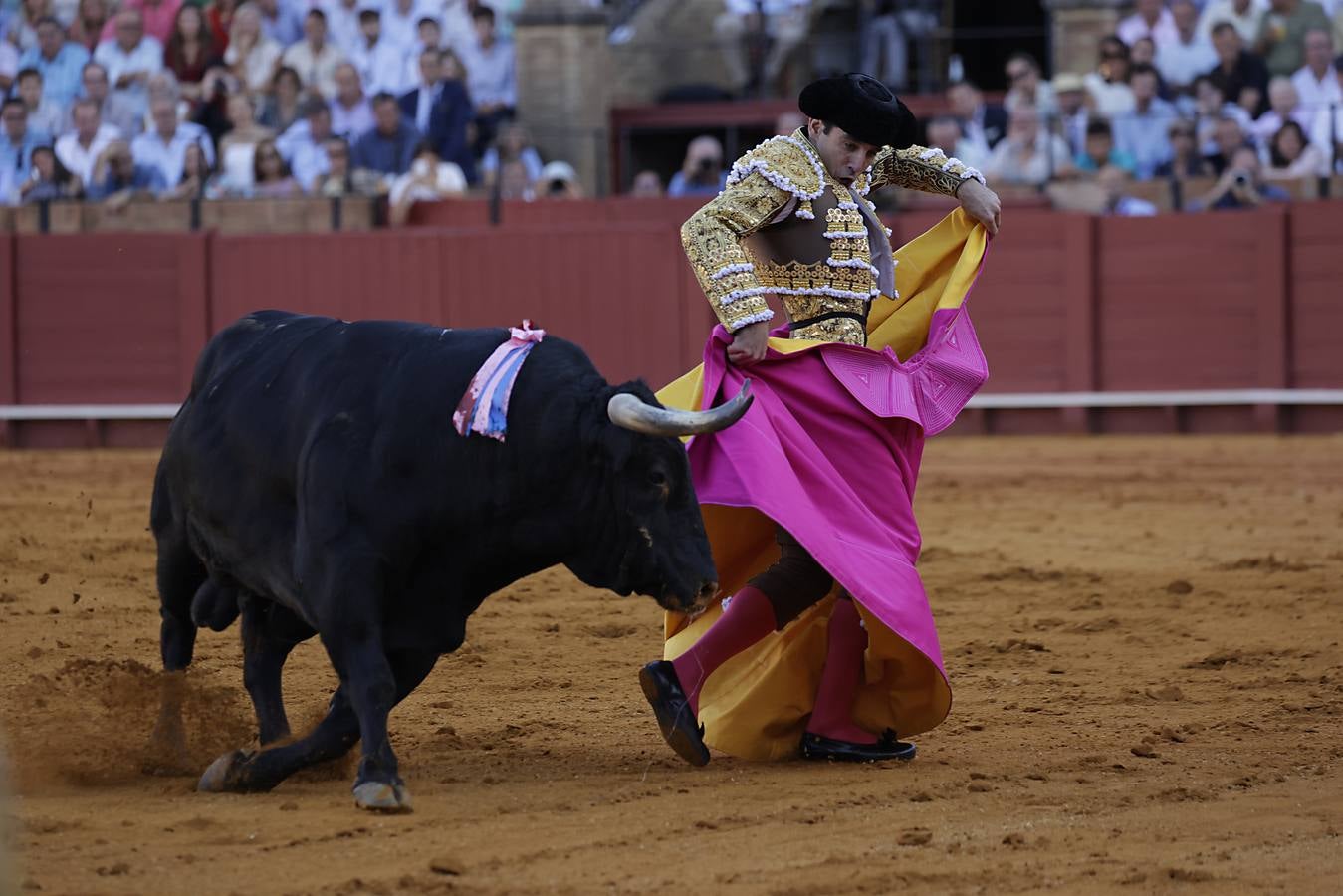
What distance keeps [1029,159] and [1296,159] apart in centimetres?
141

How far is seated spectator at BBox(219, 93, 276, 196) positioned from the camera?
11359mm

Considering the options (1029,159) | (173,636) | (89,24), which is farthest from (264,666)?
(89,24)

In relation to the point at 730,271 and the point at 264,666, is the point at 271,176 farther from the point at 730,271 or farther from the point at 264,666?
the point at 730,271

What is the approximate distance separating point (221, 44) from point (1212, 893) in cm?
1071

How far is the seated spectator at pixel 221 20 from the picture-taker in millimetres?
12289

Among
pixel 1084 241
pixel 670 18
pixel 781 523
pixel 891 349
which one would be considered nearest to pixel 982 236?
pixel 891 349

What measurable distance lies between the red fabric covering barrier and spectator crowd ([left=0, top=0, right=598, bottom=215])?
16.9 inches

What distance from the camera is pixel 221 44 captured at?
12289mm

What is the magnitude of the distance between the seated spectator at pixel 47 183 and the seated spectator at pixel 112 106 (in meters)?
0.51

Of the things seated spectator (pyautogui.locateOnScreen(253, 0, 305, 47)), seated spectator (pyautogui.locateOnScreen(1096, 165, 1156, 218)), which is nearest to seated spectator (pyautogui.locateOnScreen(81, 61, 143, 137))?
seated spectator (pyautogui.locateOnScreen(253, 0, 305, 47))

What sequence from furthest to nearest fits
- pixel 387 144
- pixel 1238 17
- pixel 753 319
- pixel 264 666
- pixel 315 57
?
pixel 315 57 < pixel 387 144 < pixel 1238 17 < pixel 264 666 < pixel 753 319

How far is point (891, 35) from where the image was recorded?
12.7m

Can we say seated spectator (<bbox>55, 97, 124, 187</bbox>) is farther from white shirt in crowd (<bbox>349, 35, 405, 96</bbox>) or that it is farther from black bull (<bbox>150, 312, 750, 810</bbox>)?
black bull (<bbox>150, 312, 750, 810</bbox>)

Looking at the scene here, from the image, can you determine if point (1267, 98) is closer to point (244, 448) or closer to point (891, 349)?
point (891, 349)
